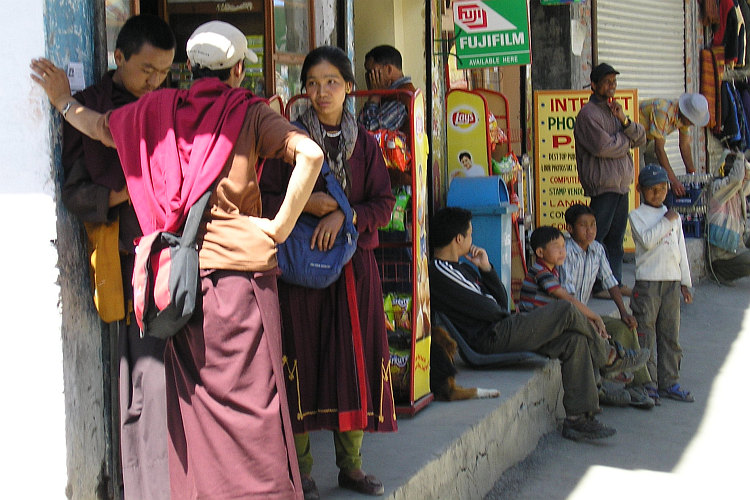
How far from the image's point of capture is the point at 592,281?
21.0 feet

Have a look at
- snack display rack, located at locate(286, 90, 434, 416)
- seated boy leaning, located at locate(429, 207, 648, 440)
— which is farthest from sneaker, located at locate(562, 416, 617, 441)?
snack display rack, located at locate(286, 90, 434, 416)

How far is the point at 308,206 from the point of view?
3482 mm

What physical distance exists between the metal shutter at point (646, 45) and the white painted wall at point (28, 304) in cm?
944

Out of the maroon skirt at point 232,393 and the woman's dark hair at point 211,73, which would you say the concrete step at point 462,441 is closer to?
the maroon skirt at point 232,393

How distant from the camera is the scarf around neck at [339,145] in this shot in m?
3.57

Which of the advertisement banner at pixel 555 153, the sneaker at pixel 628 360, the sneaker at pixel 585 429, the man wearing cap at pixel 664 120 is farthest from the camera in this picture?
the man wearing cap at pixel 664 120

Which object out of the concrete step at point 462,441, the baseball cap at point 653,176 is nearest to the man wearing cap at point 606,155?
the baseball cap at point 653,176

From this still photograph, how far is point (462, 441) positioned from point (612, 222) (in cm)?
409

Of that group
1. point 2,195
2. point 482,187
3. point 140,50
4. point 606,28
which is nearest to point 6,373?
point 2,195

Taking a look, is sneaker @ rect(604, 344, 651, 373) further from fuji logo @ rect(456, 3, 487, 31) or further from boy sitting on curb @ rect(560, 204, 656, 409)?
fuji logo @ rect(456, 3, 487, 31)

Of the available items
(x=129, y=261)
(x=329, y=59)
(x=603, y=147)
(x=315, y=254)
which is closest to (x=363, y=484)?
(x=315, y=254)

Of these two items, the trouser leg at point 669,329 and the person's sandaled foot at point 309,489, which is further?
the trouser leg at point 669,329

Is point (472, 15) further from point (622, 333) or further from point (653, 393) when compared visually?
point (653, 393)

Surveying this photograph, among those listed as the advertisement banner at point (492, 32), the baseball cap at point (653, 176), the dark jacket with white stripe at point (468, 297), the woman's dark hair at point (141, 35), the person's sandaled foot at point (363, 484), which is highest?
the advertisement banner at point (492, 32)
